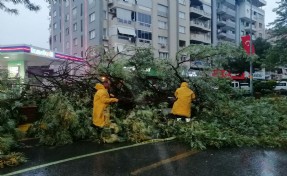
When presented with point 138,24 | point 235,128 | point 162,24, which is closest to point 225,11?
point 162,24

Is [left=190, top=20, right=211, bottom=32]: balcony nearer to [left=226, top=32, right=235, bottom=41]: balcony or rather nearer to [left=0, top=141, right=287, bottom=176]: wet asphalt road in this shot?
[left=226, top=32, right=235, bottom=41]: balcony

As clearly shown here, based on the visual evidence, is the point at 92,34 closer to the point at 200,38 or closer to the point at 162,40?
the point at 162,40

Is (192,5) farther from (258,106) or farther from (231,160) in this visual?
(231,160)

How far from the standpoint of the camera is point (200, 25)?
54844 millimetres

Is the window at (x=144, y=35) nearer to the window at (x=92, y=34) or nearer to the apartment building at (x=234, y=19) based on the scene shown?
the window at (x=92, y=34)

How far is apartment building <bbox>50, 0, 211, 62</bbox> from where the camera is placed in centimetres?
4031

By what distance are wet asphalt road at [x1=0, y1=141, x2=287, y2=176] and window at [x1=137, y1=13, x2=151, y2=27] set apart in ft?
123

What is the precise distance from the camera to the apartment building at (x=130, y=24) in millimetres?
40312

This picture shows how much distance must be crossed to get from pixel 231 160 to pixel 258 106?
13.9ft

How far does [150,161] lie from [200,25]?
170ft

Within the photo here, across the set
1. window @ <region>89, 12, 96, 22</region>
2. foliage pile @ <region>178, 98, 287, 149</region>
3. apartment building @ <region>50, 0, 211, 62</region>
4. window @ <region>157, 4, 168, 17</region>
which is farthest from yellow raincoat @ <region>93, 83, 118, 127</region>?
window @ <region>157, 4, 168, 17</region>

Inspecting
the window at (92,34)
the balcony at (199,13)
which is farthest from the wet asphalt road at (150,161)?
the balcony at (199,13)

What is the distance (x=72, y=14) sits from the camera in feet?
157

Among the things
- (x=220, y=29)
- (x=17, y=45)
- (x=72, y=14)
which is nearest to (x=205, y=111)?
(x=17, y=45)
